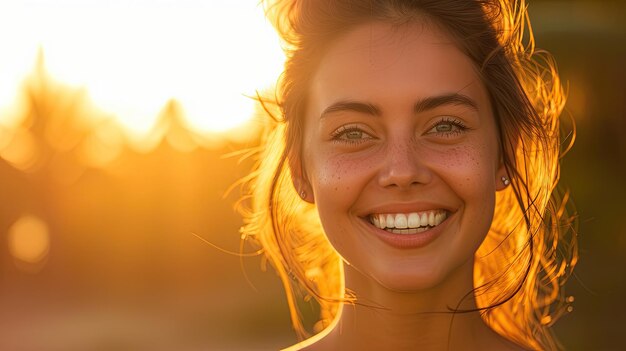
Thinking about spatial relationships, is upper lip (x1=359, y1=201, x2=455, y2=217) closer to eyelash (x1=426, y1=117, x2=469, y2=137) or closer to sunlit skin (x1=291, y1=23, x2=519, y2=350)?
sunlit skin (x1=291, y1=23, x2=519, y2=350)

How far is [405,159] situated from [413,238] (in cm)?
23

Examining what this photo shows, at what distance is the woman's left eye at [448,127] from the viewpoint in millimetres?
2398

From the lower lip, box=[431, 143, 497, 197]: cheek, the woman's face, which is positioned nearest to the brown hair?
the woman's face

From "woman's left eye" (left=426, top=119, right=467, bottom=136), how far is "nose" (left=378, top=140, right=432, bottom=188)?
0.10m

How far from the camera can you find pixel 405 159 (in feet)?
7.53

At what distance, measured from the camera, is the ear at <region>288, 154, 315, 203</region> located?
270cm

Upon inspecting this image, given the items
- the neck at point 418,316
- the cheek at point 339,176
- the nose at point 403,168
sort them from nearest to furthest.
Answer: the nose at point 403,168 → the cheek at point 339,176 → the neck at point 418,316

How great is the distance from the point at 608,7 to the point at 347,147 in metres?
7.81

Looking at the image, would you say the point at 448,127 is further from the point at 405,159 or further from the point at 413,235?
the point at 413,235

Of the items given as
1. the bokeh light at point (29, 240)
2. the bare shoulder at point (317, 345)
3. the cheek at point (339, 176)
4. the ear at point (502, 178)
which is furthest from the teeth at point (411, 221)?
the bokeh light at point (29, 240)

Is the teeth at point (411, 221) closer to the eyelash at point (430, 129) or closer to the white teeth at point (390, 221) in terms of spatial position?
the white teeth at point (390, 221)

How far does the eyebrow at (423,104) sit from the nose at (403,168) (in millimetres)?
109

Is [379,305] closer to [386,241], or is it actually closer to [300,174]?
[386,241]

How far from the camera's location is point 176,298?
12.0 metres
